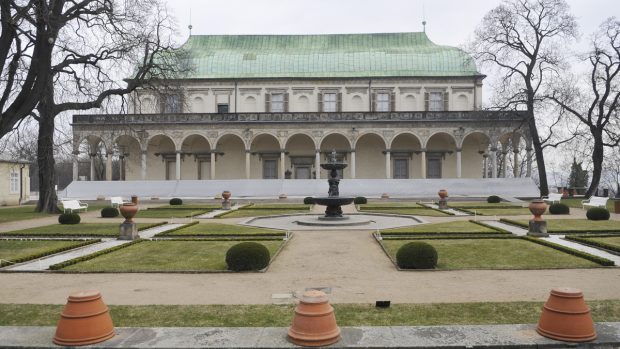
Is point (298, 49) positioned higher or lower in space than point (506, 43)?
higher

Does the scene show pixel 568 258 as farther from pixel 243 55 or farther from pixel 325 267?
pixel 243 55

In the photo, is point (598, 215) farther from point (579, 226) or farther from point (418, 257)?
point (418, 257)

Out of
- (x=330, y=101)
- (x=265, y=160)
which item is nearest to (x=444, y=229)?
(x=265, y=160)

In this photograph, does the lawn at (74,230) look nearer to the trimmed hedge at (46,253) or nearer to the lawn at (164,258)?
the trimmed hedge at (46,253)

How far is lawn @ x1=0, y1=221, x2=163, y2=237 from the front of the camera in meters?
19.0

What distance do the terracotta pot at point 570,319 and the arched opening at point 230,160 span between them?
51237 millimetres

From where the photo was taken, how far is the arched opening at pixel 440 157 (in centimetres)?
5472

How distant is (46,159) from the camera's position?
98.8 ft

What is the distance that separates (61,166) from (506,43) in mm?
91362

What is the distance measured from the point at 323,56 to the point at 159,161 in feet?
77.7

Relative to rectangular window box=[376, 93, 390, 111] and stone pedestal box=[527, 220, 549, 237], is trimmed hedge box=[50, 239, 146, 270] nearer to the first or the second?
stone pedestal box=[527, 220, 549, 237]

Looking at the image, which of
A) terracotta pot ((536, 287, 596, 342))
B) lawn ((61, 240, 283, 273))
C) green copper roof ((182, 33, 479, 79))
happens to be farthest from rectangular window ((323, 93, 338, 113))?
terracotta pot ((536, 287, 596, 342))

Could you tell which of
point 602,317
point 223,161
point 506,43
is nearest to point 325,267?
point 602,317

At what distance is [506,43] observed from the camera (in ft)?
140
